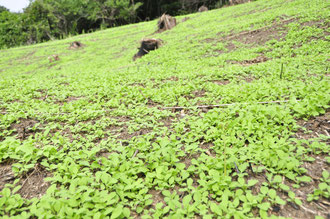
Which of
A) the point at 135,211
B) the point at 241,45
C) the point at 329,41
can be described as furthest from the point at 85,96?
the point at 329,41

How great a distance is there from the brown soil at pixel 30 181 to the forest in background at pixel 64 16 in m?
29.1

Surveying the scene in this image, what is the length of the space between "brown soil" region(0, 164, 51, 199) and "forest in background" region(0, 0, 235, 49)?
29057 mm

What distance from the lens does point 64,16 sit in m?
31.0

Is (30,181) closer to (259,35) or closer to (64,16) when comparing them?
(259,35)

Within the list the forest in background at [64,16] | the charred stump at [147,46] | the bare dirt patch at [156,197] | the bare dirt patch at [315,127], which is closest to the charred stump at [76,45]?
the charred stump at [147,46]

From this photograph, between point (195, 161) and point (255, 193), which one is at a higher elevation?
point (195, 161)

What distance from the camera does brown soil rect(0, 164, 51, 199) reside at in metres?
2.24

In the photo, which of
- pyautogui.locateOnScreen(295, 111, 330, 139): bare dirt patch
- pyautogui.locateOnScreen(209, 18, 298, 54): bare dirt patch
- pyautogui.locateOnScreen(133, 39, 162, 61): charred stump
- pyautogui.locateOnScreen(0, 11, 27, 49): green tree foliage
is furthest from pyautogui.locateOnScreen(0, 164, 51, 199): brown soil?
pyautogui.locateOnScreen(0, 11, 27, 49): green tree foliage

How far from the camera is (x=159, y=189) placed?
2.19 m

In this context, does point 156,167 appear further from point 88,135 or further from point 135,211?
point 88,135

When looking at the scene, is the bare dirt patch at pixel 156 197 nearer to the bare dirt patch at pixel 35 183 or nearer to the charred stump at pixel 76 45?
the bare dirt patch at pixel 35 183

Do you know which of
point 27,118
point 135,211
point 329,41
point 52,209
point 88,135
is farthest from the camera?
point 329,41

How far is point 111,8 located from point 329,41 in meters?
31.6

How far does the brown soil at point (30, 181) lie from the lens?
2242 millimetres
